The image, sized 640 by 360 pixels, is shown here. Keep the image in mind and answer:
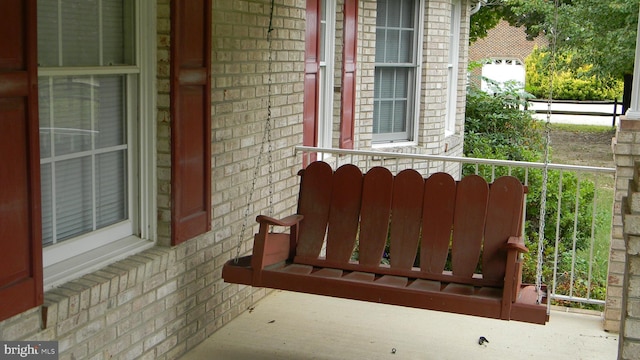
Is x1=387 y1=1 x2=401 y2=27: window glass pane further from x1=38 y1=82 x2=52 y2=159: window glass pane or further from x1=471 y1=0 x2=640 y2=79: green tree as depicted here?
x1=471 y1=0 x2=640 y2=79: green tree

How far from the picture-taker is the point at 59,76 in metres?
3.72

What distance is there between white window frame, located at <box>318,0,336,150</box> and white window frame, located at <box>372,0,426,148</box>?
4.62 feet

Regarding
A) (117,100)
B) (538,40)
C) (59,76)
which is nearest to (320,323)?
(117,100)

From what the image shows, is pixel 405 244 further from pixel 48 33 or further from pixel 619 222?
pixel 48 33

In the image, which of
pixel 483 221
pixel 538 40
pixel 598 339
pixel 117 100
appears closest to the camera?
pixel 117 100

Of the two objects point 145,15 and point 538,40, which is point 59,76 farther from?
point 538,40

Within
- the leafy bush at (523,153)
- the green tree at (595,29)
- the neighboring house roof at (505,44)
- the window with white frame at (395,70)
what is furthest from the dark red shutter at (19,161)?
the neighboring house roof at (505,44)

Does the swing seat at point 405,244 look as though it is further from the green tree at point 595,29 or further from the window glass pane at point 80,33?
the green tree at point 595,29

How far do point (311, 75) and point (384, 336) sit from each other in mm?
2634


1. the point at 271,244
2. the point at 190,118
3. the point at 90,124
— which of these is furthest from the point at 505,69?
the point at 90,124

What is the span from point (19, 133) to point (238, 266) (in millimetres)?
1819

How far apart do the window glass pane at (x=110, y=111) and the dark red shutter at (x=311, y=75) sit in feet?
8.91

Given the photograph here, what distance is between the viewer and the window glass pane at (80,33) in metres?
3.74

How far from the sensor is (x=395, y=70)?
373 inches
